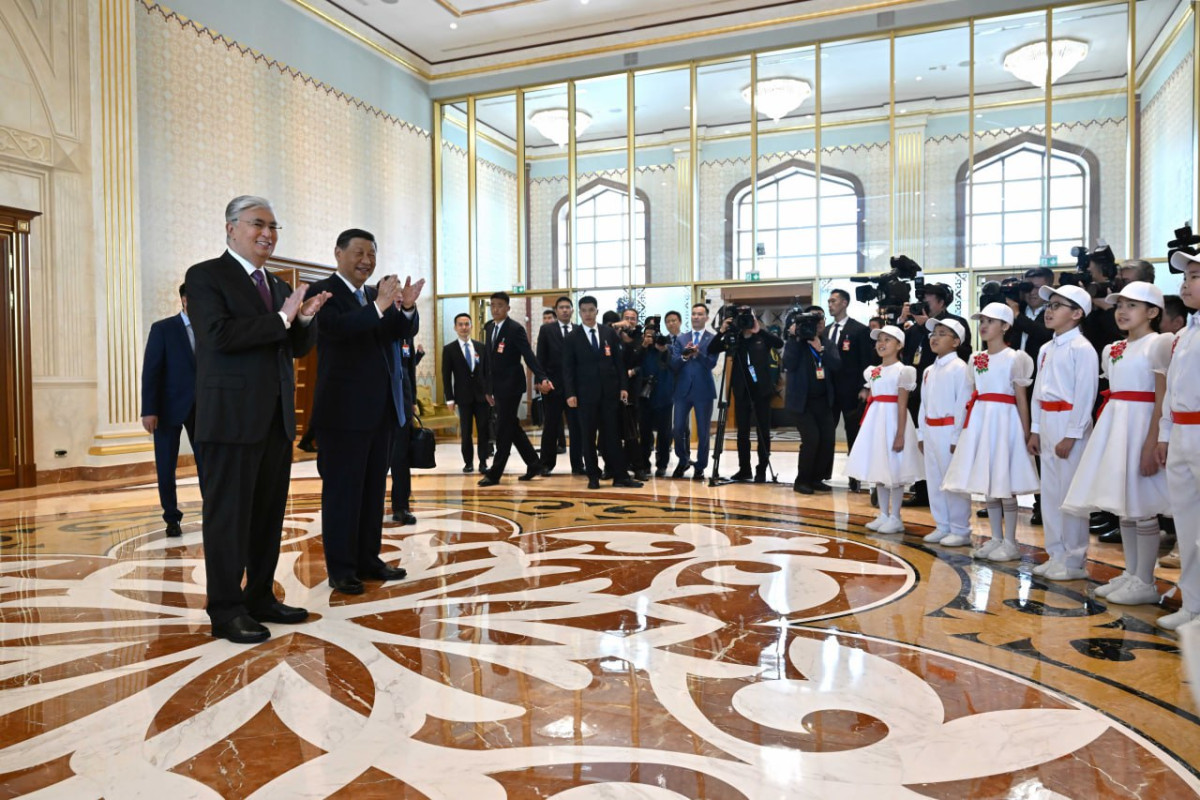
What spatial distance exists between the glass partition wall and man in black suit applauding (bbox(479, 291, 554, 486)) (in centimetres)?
405

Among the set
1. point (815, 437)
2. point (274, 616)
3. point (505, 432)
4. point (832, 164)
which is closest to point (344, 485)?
point (274, 616)

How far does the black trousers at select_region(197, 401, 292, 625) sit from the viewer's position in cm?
272

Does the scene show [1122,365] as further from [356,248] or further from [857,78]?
[857,78]

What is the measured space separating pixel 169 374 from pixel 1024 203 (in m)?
9.30

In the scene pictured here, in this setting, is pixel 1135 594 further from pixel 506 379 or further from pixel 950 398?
pixel 506 379

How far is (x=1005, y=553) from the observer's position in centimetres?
388

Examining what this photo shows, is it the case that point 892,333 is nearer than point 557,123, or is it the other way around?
point 892,333

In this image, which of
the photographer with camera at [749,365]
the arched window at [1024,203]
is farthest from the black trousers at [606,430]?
the arched window at [1024,203]

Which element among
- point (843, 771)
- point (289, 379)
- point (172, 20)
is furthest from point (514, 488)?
point (172, 20)

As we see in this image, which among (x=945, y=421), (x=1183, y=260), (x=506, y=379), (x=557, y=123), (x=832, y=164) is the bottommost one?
(x=945, y=421)

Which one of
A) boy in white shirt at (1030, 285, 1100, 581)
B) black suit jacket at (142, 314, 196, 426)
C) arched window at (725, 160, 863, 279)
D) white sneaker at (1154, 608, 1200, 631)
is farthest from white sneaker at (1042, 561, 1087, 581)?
arched window at (725, 160, 863, 279)

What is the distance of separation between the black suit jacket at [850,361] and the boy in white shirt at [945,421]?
6.57ft

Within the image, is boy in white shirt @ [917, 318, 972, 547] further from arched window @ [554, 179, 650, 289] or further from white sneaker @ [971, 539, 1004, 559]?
arched window @ [554, 179, 650, 289]

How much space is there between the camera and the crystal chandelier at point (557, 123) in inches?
451
